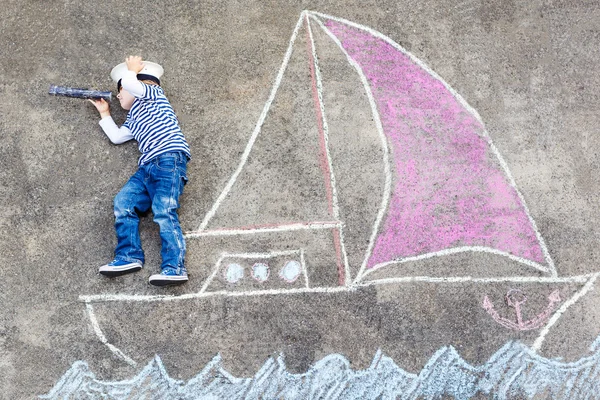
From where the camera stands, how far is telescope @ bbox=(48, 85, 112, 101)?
217 inches

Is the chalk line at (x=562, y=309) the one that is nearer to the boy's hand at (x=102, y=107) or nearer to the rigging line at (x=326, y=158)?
the rigging line at (x=326, y=158)

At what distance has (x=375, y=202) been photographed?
5.42 metres

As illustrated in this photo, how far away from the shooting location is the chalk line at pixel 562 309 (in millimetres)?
5137

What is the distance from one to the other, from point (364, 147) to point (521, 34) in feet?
6.78

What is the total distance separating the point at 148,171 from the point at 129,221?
467mm

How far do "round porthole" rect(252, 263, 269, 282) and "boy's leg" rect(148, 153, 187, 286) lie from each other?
0.60 meters

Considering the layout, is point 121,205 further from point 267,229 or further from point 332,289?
point 332,289

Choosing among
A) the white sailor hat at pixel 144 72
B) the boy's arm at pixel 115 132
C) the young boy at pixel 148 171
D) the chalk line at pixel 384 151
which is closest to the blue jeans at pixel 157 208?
the young boy at pixel 148 171

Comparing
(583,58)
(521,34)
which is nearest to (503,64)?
(521,34)

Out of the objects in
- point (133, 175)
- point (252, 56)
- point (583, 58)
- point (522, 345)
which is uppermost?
point (252, 56)

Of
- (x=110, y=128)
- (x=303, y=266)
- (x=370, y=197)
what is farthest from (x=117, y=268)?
(x=370, y=197)

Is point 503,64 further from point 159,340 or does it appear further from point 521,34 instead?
point 159,340

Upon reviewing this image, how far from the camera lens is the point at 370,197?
5.43m

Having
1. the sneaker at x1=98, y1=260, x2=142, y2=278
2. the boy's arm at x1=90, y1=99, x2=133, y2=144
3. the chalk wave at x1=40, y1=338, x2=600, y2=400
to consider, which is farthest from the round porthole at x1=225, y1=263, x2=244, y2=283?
the boy's arm at x1=90, y1=99, x2=133, y2=144
